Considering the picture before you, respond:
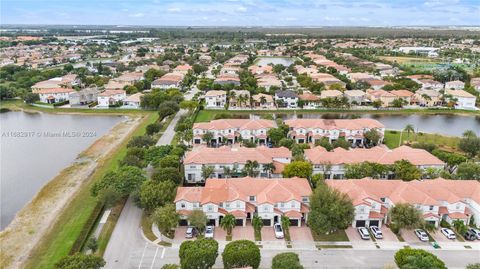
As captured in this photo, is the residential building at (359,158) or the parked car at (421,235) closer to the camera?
the parked car at (421,235)

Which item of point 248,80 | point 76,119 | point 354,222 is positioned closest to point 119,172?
point 354,222

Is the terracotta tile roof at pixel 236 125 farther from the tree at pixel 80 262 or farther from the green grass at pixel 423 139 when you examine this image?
the tree at pixel 80 262

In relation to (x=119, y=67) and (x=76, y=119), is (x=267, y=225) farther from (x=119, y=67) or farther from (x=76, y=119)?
(x=119, y=67)

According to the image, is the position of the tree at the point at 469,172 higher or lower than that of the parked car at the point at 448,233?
higher

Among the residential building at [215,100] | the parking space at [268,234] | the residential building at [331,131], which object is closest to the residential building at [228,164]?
the parking space at [268,234]

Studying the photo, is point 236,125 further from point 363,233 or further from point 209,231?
point 363,233

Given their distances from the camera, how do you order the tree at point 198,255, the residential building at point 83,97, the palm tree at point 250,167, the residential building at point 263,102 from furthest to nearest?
the residential building at point 83,97 < the residential building at point 263,102 < the palm tree at point 250,167 < the tree at point 198,255

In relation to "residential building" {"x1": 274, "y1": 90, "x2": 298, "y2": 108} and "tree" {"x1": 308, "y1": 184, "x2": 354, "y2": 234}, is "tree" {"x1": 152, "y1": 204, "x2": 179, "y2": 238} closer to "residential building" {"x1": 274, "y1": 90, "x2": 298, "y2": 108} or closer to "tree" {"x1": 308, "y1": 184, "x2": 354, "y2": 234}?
"tree" {"x1": 308, "y1": 184, "x2": 354, "y2": 234}

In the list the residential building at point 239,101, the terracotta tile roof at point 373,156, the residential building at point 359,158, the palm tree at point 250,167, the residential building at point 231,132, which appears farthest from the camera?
the residential building at point 239,101
